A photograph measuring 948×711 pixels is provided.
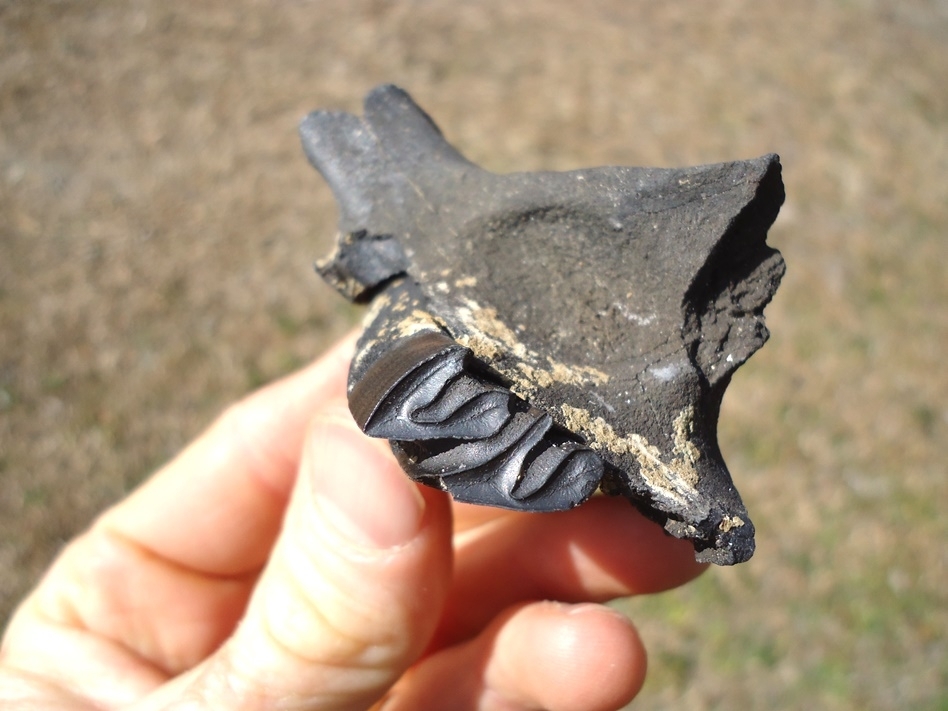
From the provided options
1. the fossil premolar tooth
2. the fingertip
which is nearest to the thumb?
the fossil premolar tooth

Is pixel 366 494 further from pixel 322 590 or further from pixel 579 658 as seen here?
pixel 579 658

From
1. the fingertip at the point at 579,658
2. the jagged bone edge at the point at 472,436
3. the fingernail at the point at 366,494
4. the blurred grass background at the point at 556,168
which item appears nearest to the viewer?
the jagged bone edge at the point at 472,436

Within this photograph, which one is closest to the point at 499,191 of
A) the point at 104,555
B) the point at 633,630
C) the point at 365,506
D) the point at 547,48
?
the point at 365,506

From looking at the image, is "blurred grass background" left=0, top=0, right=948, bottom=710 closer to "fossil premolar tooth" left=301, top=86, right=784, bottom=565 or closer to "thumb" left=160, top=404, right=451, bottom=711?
"thumb" left=160, top=404, right=451, bottom=711

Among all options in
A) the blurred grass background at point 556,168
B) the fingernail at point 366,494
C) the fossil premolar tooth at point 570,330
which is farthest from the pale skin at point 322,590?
the blurred grass background at point 556,168

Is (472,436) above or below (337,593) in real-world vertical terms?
above

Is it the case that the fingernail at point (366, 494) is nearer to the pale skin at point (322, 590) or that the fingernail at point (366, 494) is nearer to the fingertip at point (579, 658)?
the pale skin at point (322, 590)

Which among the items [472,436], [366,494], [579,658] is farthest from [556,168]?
[472,436]
